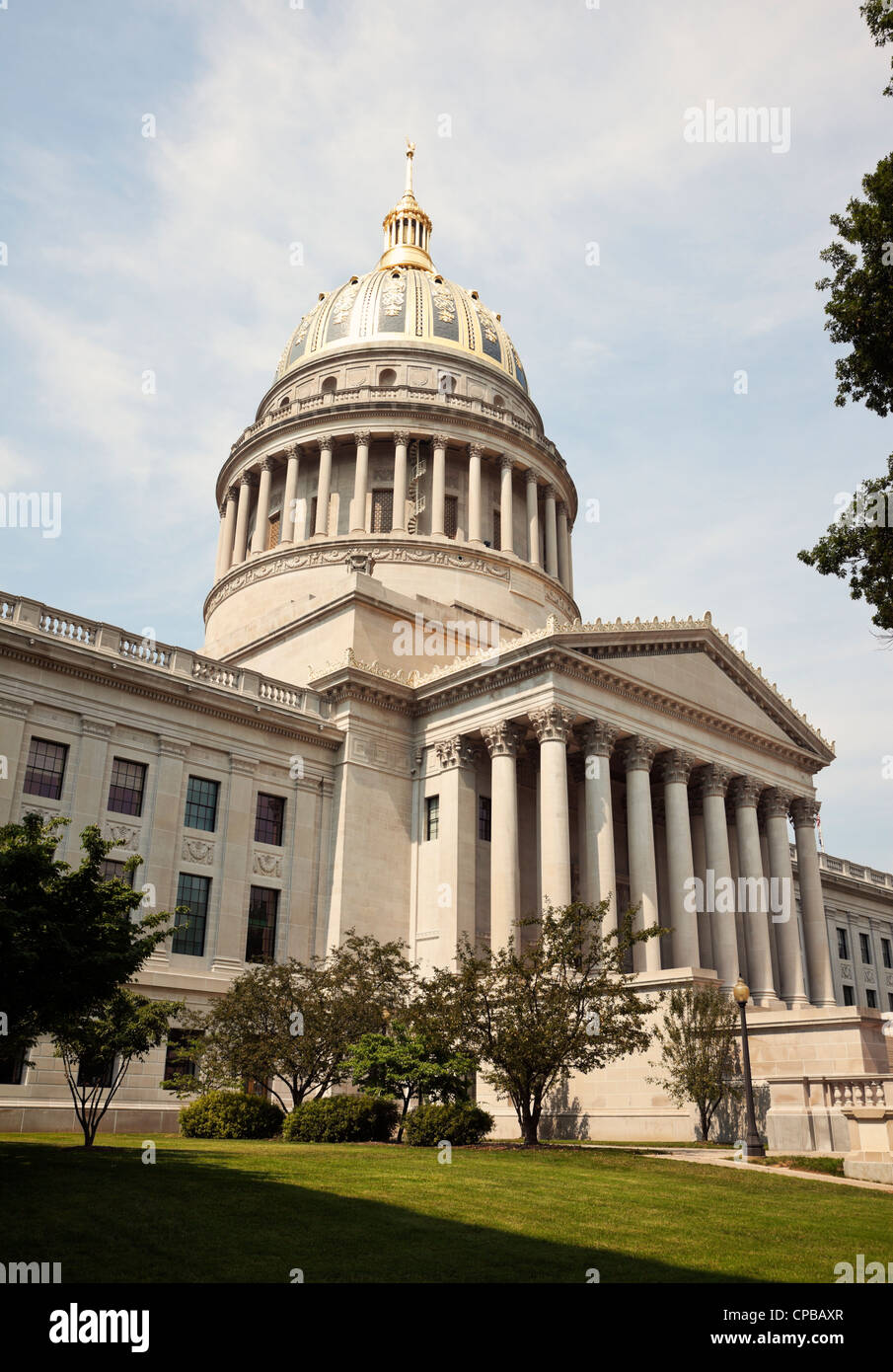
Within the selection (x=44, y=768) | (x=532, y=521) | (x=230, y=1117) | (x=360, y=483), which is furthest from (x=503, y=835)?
(x=532, y=521)

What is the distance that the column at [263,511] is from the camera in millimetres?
64438

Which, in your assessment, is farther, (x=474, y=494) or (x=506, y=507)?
(x=506, y=507)

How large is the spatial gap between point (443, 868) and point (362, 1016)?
40.6 feet

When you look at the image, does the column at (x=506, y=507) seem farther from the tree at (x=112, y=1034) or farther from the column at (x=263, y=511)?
the tree at (x=112, y=1034)

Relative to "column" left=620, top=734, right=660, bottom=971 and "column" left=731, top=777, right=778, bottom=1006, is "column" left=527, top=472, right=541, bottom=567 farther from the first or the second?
"column" left=620, top=734, right=660, bottom=971

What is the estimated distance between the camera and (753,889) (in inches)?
1833

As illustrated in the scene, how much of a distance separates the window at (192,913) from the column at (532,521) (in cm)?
3247

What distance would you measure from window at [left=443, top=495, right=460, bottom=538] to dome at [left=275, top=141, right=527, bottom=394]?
38.9ft

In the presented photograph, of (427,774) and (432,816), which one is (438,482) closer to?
(427,774)

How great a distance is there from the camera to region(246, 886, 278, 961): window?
3862 cm

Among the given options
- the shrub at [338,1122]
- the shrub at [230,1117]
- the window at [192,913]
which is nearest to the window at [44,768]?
the window at [192,913]

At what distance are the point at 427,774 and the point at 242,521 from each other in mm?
28889
